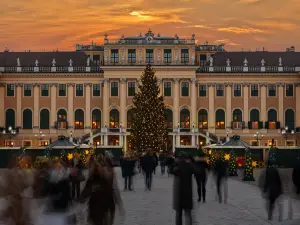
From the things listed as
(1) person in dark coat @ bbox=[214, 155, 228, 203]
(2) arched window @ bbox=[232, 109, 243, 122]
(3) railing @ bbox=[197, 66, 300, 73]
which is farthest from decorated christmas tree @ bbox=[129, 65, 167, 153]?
(1) person in dark coat @ bbox=[214, 155, 228, 203]

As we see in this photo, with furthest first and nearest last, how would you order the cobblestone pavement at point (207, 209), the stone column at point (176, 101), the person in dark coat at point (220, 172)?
the stone column at point (176, 101) < the person in dark coat at point (220, 172) < the cobblestone pavement at point (207, 209)

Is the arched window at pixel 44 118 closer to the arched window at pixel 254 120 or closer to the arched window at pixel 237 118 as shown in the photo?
the arched window at pixel 237 118

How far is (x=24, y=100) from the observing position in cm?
9244

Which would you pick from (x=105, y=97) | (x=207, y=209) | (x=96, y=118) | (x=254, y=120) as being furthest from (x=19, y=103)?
(x=207, y=209)

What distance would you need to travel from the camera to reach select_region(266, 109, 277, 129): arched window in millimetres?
91000

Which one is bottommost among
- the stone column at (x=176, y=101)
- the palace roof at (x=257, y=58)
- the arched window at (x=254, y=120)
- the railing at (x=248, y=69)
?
the arched window at (x=254, y=120)

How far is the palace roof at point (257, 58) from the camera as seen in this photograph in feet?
310

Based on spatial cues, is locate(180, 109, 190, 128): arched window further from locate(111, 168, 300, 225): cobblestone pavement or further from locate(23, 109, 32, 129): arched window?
locate(111, 168, 300, 225): cobblestone pavement

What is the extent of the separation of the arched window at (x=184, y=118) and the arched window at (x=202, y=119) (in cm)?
137

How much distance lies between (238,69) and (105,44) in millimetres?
14834

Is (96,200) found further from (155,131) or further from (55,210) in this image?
(155,131)

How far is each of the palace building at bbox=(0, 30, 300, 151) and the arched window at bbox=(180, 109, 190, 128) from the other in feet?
0.28

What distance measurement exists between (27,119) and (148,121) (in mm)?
26372

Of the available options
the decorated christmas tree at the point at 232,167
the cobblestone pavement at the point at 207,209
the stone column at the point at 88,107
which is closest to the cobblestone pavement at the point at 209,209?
the cobblestone pavement at the point at 207,209
